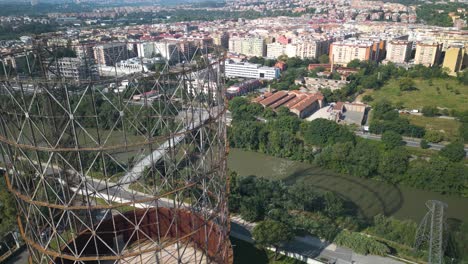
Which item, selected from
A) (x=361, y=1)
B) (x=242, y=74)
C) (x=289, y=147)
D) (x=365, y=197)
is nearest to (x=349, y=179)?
(x=365, y=197)

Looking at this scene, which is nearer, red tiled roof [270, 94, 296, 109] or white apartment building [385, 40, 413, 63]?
red tiled roof [270, 94, 296, 109]

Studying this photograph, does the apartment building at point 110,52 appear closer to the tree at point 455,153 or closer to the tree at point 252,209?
the tree at point 252,209

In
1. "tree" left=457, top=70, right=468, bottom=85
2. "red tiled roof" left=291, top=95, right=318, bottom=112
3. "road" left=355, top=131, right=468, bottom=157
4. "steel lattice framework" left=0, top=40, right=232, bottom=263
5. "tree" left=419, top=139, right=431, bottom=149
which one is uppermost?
"steel lattice framework" left=0, top=40, right=232, bottom=263

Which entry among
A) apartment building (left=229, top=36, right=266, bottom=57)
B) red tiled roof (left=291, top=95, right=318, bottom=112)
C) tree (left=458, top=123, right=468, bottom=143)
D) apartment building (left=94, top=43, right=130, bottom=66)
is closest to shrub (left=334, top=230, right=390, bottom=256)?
apartment building (left=94, top=43, right=130, bottom=66)

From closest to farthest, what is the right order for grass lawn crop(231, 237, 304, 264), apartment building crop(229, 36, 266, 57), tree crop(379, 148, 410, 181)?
1. grass lawn crop(231, 237, 304, 264)
2. tree crop(379, 148, 410, 181)
3. apartment building crop(229, 36, 266, 57)

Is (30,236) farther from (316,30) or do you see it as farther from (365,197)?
(316,30)

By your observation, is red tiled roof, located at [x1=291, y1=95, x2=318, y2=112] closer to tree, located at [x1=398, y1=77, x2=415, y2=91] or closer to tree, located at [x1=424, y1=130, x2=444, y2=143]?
tree, located at [x1=424, y1=130, x2=444, y2=143]

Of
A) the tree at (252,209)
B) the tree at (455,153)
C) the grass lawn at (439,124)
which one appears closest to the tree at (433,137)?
the grass lawn at (439,124)
